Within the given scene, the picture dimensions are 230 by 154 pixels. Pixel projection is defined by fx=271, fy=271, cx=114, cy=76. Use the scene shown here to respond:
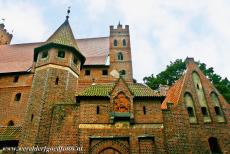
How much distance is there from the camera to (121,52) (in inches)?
1277

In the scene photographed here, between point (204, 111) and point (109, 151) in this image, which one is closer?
point (109, 151)

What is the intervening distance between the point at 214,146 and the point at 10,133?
1335cm

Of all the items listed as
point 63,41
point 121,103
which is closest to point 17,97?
point 63,41

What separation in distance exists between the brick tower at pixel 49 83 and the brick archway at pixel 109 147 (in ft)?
9.65

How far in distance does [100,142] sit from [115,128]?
1.20 metres

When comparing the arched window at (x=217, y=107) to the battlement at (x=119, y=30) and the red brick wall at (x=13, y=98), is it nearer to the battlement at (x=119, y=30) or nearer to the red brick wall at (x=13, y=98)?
the red brick wall at (x=13, y=98)

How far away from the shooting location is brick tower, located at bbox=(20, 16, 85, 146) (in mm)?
16422

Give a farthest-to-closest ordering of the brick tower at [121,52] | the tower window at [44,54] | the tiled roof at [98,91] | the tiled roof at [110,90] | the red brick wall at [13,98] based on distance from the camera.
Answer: the brick tower at [121,52], the red brick wall at [13,98], the tower window at [44,54], the tiled roof at [110,90], the tiled roof at [98,91]

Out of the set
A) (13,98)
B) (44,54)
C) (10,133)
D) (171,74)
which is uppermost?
(171,74)

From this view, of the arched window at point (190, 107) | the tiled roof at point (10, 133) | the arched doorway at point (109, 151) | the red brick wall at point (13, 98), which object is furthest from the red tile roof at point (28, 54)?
the arched doorway at point (109, 151)

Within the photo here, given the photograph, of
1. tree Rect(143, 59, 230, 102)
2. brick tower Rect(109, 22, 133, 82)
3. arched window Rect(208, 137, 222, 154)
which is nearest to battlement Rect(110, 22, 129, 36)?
brick tower Rect(109, 22, 133, 82)

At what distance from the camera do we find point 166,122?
16.5 m

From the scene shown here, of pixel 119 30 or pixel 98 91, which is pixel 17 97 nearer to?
pixel 98 91

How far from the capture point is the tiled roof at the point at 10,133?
1770cm
